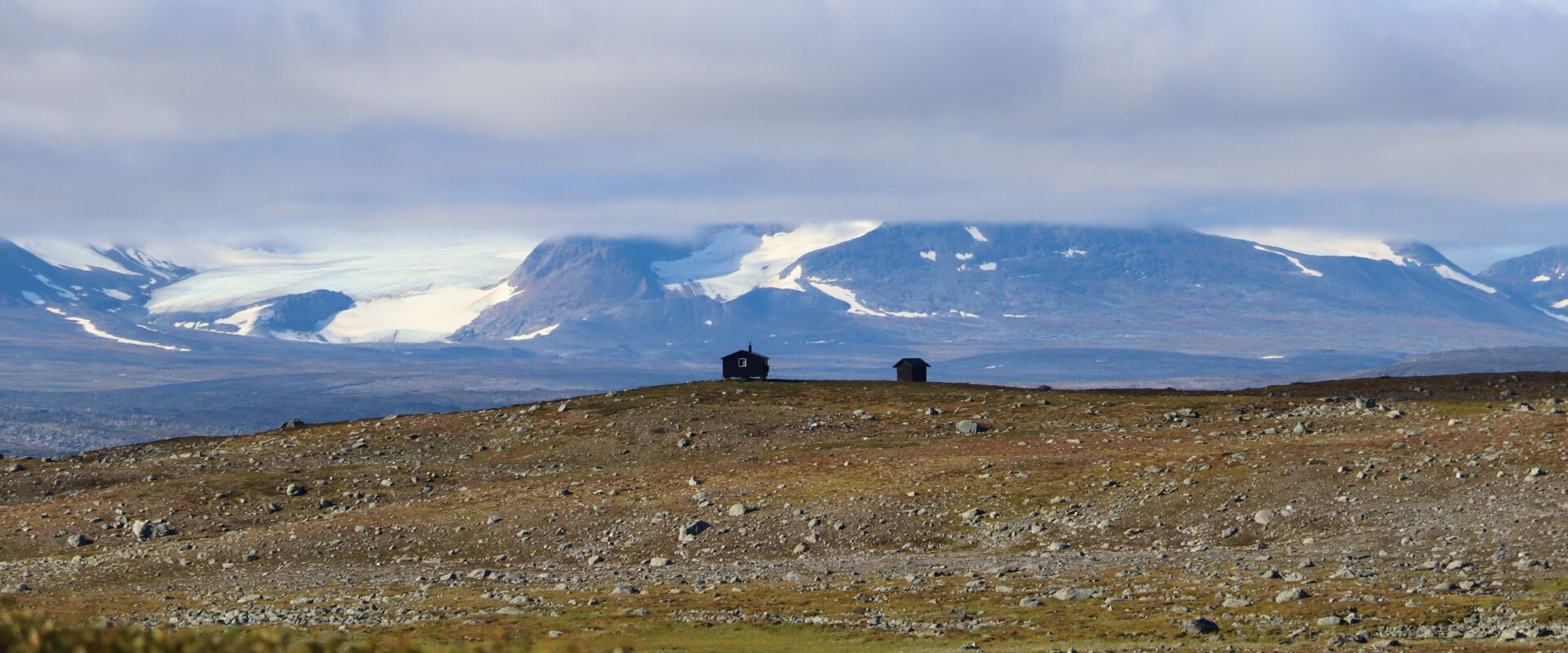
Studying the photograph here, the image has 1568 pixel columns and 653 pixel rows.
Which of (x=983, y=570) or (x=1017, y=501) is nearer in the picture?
(x=983, y=570)

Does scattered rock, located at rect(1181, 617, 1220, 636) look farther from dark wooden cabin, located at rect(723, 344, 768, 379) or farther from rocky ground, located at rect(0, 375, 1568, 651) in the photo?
dark wooden cabin, located at rect(723, 344, 768, 379)

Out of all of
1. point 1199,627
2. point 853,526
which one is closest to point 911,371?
point 853,526

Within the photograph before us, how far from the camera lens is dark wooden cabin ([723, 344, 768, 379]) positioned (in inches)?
5281

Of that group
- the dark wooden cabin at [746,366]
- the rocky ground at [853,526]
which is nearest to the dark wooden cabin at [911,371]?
the dark wooden cabin at [746,366]

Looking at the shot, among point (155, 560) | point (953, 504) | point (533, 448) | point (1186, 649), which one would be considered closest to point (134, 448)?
point (533, 448)

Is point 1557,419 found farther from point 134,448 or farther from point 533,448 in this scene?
point 134,448

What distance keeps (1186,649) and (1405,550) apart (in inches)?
803

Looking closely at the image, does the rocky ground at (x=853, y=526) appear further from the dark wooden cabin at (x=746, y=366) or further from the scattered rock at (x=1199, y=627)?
the dark wooden cabin at (x=746, y=366)

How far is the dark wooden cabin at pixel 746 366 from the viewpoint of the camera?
134125mm

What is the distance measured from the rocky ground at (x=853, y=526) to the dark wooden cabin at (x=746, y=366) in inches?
A: 1267

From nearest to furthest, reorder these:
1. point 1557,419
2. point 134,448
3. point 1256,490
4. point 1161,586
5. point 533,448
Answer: point 1161,586
point 1256,490
point 1557,419
point 533,448
point 134,448

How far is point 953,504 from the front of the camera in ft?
216

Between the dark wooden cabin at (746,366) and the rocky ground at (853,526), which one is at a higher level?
the dark wooden cabin at (746,366)

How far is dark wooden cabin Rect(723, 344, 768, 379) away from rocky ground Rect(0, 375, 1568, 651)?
106 feet
